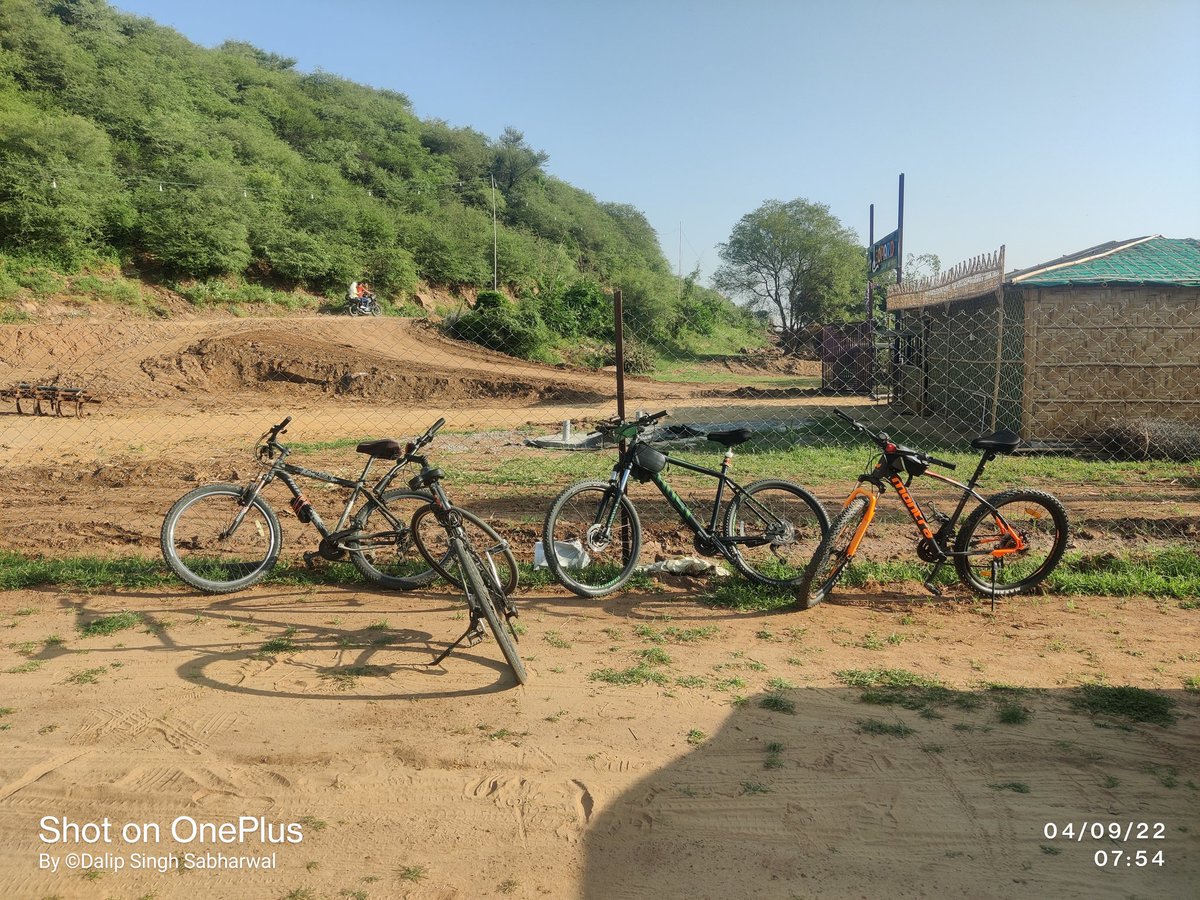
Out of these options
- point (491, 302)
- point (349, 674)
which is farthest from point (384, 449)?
point (491, 302)

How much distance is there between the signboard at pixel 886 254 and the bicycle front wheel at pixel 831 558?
1772 centimetres

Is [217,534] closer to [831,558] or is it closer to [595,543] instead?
[595,543]

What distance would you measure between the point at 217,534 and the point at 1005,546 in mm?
5188

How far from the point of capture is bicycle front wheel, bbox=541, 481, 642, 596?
5.16 meters

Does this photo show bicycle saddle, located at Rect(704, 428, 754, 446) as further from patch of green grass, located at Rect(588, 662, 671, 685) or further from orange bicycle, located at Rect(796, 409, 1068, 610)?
patch of green grass, located at Rect(588, 662, 671, 685)

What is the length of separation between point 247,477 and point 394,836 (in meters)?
7.88

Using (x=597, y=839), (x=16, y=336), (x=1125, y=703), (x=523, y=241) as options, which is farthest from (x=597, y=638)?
(x=523, y=241)

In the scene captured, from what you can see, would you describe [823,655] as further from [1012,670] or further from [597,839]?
[597,839]

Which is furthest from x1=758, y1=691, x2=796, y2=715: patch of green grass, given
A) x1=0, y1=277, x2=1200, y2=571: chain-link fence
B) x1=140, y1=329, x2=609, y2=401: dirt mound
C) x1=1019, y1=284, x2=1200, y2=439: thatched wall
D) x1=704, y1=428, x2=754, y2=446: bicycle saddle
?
x1=140, y1=329, x2=609, y2=401: dirt mound

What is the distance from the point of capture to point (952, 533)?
5.18 meters

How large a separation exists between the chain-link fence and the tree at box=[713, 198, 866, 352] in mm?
27732

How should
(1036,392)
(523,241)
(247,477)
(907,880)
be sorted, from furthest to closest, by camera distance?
(523,241), (1036,392), (247,477), (907,880)

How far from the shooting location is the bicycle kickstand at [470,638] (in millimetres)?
4107

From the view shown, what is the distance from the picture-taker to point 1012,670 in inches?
161
